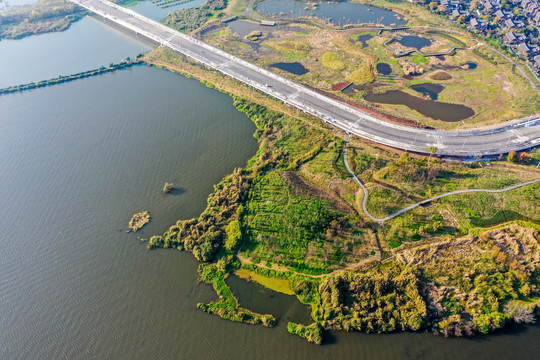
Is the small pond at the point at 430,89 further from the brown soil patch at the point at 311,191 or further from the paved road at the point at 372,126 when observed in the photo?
the brown soil patch at the point at 311,191

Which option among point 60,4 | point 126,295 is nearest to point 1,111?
point 126,295

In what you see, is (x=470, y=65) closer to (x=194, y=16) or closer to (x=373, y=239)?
(x=373, y=239)

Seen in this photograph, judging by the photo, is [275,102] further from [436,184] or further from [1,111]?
[1,111]

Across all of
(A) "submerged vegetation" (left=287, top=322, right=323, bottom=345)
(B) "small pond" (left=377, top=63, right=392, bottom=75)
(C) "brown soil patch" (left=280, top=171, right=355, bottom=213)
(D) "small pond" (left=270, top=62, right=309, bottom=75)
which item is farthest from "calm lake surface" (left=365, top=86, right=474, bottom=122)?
(A) "submerged vegetation" (left=287, top=322, right=323, bottom=345)

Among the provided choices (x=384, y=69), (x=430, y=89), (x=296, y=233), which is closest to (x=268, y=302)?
(x=296, y=233)

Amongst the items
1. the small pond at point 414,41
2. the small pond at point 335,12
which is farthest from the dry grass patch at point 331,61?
the small pond at point 335,12
